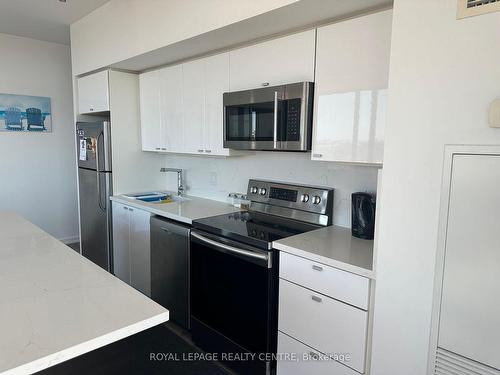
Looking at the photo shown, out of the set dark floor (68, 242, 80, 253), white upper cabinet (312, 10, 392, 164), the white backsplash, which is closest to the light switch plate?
white upper cabinet (312, 10, 392, 164)

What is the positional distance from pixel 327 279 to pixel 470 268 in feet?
2.22

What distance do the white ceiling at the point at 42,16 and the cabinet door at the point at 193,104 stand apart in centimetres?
103

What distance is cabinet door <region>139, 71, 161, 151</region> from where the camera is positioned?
11.1 feet

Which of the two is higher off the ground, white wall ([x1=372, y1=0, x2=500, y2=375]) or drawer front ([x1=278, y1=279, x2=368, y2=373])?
white wall ([x1=372, y1=0, x2=500, y2=375])

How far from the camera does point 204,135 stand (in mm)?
2898

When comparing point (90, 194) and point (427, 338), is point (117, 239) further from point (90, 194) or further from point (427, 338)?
point (427, 338)

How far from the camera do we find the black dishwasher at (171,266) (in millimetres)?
2622

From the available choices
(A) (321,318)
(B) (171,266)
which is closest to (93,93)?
(B) (171,266)

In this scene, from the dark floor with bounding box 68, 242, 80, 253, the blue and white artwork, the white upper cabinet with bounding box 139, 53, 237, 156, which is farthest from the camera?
the dark floor with bounding box 68, 242, 80, 253

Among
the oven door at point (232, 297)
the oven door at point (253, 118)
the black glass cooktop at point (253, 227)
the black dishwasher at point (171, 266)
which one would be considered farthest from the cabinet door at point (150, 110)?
the oven door at point (232, 297)

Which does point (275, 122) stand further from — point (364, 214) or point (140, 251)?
point (140, 251)

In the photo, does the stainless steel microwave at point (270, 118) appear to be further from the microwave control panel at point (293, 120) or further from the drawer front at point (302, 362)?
the drawer front at point (302, 362)

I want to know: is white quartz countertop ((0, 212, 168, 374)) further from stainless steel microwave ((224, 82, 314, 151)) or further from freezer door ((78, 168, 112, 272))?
freezer door ((78, 168, 112, 272))

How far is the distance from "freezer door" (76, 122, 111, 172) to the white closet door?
3068mm
